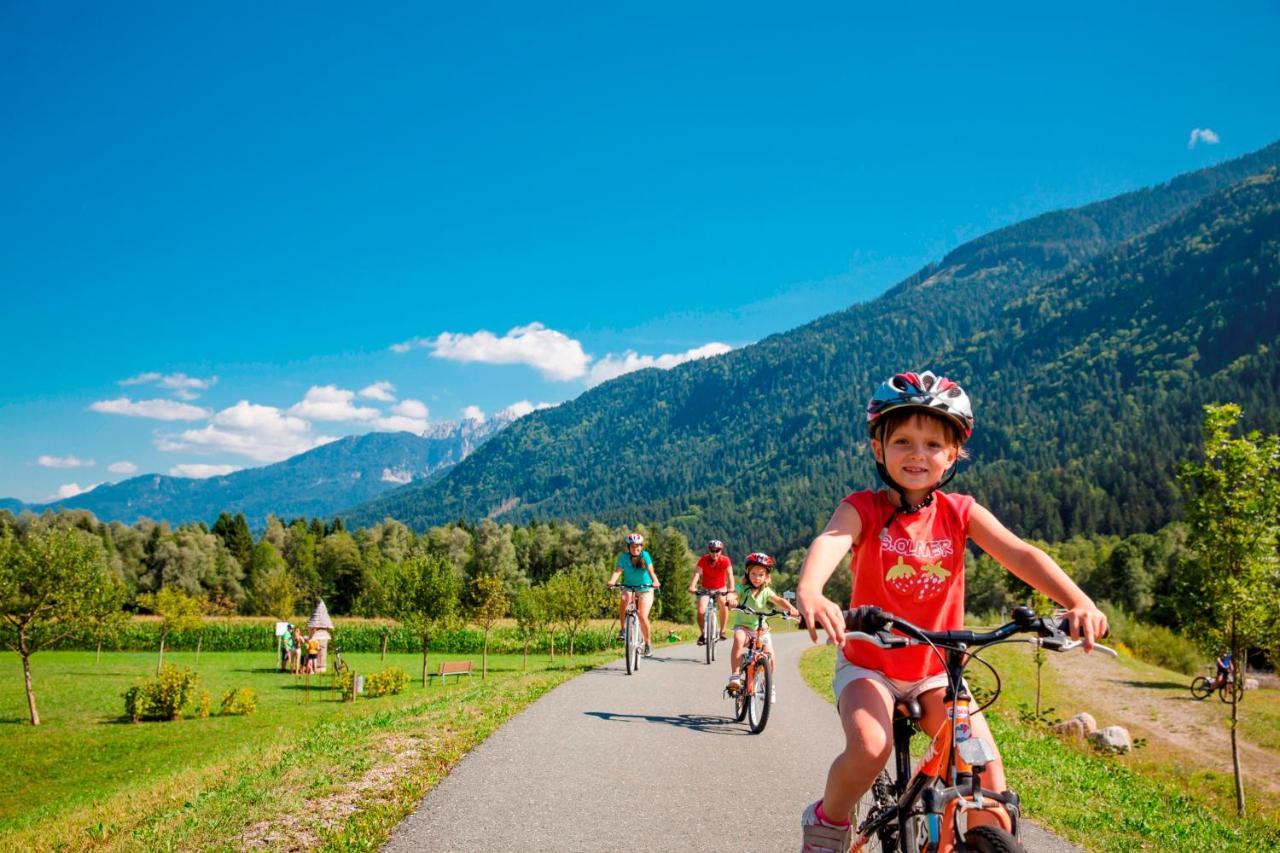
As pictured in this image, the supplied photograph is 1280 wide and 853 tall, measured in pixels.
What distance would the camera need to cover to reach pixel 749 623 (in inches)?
442

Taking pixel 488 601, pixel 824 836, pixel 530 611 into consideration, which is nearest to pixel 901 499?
pixel 824 836

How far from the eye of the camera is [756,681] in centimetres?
1041

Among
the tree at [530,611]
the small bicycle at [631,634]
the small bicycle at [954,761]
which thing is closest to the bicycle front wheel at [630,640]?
the small bicycle at [631,634]

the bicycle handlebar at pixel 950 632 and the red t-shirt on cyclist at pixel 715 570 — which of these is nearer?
the bicycle handlebar at pixel 950 632

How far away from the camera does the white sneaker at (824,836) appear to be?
12.9ft

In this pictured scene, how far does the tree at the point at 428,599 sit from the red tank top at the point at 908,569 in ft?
152

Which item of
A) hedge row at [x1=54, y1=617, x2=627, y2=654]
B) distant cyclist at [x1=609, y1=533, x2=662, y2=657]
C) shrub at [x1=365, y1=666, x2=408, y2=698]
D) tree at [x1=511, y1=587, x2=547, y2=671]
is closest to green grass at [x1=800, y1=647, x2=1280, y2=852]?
distant cyclist at [x1=609, y1=533, x2=662, y2=657]

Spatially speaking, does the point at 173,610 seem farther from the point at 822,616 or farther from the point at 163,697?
the point at 822,616

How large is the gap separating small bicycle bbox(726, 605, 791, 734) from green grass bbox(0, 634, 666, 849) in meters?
3.34

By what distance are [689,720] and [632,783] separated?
11.5 feet

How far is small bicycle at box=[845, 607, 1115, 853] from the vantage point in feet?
10.6

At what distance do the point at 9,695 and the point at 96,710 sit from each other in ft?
32.5

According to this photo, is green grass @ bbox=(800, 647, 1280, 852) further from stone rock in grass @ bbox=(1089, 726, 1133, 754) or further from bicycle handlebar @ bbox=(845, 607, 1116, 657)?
stone rock in grass @ bbox=(1089, 726, 1133, 754)

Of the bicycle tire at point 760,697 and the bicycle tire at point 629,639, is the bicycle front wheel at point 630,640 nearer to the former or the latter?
the bicycle tire at point 629,639
